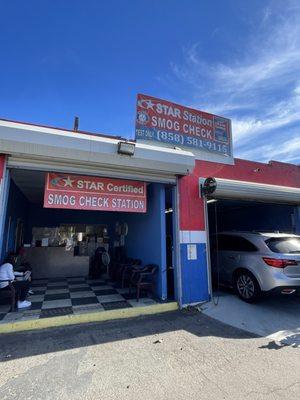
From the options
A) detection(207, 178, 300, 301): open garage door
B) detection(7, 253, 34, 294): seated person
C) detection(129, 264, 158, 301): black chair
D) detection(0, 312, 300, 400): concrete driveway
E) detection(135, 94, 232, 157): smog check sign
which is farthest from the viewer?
detection(135, 94, 232, 157): smog check sign

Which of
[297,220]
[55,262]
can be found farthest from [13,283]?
[297,220]

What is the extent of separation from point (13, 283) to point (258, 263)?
206 inches

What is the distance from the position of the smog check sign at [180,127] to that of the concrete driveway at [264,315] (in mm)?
4035

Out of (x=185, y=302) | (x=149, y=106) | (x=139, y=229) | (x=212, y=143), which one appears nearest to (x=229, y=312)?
(x=185, y=302)

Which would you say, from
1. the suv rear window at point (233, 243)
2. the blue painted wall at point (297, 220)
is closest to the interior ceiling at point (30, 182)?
the suv rear window at point (233, 243)

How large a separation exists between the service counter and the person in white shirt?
3951 millimetres

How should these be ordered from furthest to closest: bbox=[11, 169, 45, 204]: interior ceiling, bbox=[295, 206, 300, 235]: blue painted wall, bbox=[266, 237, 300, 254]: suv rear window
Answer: bbox=[295, 206, 300, 235]: blue painted wall → bbox=[11, 169, 45, 204]: interior ceiling → bbox=[266, 237, 300, 254]: suv rear window

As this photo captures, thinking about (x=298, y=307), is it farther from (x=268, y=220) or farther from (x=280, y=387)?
(x=268, y=220)

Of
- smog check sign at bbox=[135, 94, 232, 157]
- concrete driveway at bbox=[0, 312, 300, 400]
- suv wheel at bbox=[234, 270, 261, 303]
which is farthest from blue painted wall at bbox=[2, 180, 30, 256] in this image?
suv wheel at bbox=[234, 270, 261, 303]

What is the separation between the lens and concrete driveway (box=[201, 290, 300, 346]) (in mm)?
4672

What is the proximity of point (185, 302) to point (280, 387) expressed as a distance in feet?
10.6

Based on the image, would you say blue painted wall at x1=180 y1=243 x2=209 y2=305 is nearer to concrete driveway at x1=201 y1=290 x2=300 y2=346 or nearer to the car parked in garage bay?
concrete driveway at x1=201 y1=290 x2=300 y2=346

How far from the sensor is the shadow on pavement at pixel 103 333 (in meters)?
3.96

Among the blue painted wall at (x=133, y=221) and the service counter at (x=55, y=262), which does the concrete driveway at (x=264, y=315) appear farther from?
the service counter at (x=55, y=262)
